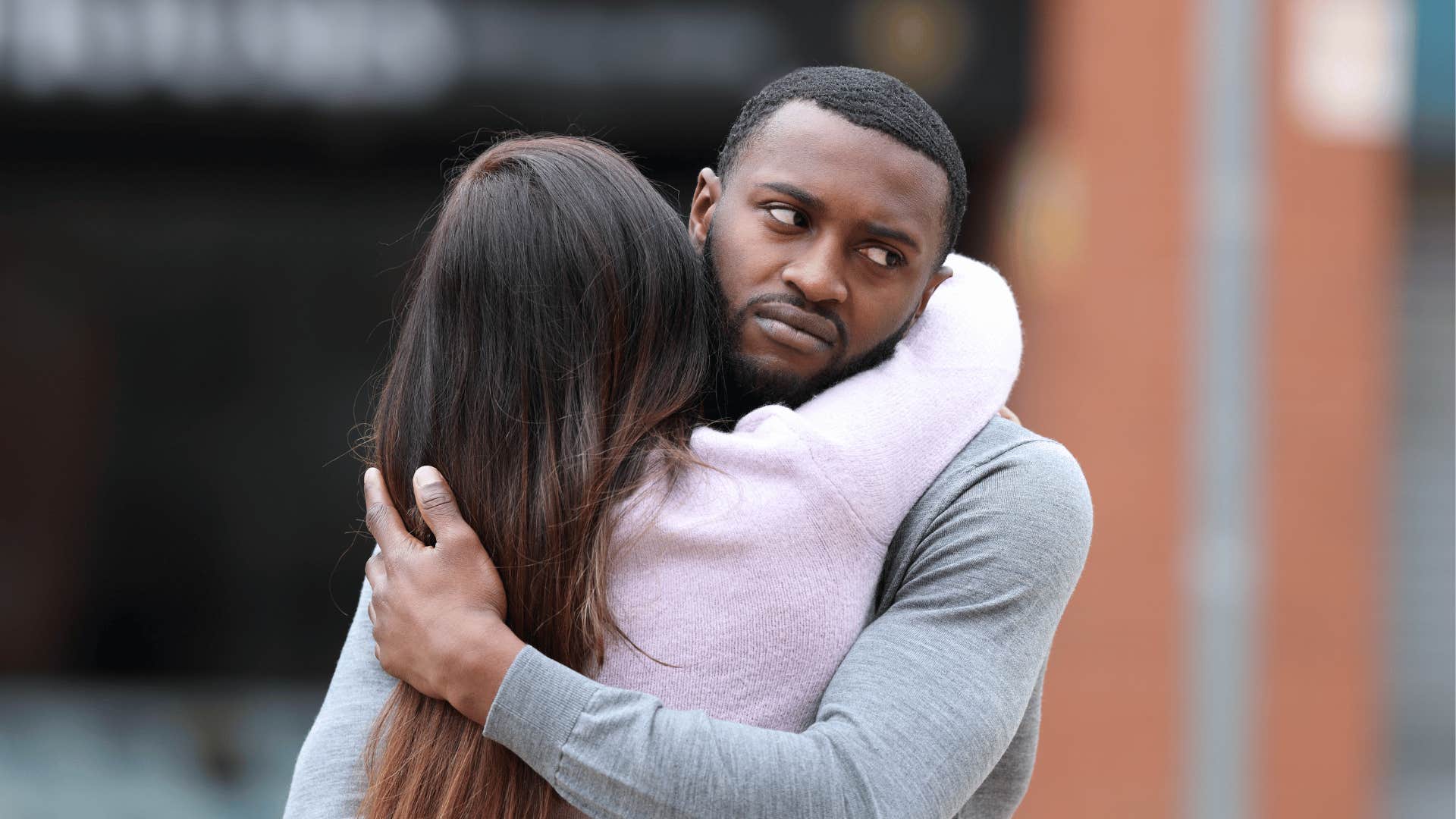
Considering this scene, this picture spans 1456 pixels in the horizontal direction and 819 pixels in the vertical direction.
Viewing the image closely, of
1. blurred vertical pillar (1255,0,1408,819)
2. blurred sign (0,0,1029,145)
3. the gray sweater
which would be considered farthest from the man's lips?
blurred vertical pillar (1255,0,1408,819)

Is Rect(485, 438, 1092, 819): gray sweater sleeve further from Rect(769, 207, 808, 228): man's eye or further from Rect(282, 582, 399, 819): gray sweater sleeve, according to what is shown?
Rect(769, 207, 808, 228): man's eye

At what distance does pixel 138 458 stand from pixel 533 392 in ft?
17.1

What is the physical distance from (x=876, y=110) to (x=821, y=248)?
178 millimetres

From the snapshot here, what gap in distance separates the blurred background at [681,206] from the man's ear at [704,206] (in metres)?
4.05

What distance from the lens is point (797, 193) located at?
1.73 metres

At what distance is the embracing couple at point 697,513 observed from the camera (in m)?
1.49

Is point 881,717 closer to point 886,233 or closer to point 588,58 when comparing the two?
point 886,233

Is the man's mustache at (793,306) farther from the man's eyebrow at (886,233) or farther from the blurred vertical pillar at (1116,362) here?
the blurred vertical pillar at (1116,362)

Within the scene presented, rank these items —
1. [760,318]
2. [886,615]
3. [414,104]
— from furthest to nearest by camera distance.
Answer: [414,104] < [760,318] < [886,615]

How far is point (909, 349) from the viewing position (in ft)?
5.93

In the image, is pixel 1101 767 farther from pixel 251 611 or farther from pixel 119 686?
pixel 119 686

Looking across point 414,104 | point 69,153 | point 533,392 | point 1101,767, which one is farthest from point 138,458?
point 533,392

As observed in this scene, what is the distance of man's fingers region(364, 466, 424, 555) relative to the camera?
1634mm

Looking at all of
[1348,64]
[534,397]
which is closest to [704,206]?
[534,397]
